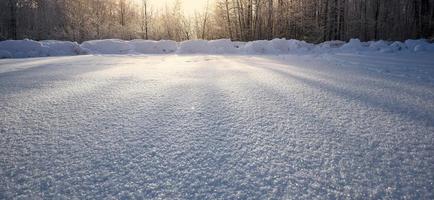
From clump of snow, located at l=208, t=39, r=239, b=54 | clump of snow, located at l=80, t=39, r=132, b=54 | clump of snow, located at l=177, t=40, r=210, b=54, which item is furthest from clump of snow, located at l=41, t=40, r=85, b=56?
clump of snow, located at l=208, t=39, r=239, b=54

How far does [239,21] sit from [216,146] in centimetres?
1383

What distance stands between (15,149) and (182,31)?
56.4 feet

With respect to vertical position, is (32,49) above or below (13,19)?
below

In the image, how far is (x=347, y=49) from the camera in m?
6.39

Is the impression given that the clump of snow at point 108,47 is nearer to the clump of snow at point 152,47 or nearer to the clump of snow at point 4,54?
the clump of snow at point 152,47

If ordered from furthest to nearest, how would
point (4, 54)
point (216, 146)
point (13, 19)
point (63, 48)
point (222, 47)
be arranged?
point (13, 19) < point (222, 47) < point (63, 48) < point (4, 54) < point (216, 146)

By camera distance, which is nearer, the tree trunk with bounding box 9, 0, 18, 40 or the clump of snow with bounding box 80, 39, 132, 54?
the clump of snow with bounding box 80, 39, 132, 54

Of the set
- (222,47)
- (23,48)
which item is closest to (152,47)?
(222,47)

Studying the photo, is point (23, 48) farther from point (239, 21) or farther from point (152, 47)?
point (239, 21)

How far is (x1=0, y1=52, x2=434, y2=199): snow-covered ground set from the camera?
53 centimetres

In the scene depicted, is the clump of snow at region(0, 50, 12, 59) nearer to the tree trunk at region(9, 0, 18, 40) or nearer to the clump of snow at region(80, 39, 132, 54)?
the clump of snow at region(80, 39, 132, 54)

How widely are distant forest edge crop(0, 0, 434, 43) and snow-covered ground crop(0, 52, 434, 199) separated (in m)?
11.8

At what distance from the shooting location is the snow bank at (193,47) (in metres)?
6.05

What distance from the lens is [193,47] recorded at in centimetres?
754
